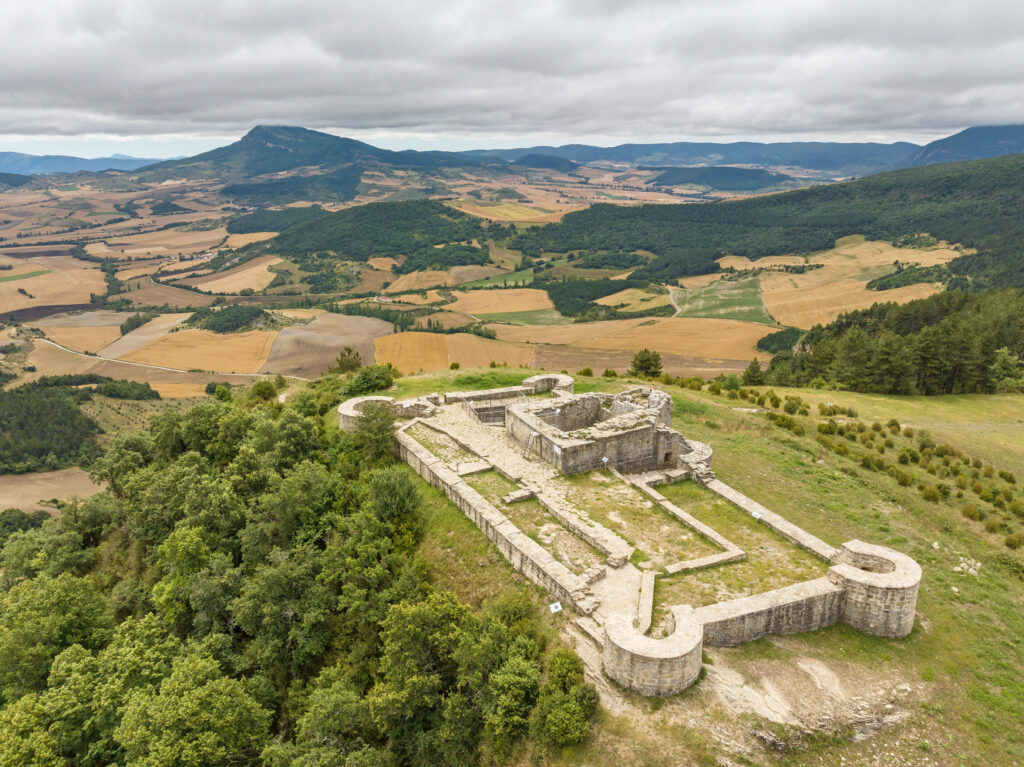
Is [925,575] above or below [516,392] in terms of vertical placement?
below

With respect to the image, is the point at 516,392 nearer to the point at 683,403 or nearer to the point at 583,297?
the point at 683,403

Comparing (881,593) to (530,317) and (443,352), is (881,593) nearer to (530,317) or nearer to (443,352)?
(443,352)

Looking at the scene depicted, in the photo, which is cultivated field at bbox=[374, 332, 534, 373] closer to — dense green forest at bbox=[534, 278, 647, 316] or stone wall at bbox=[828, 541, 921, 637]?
dense green forest at bbox=[534, 278, 647, 316]

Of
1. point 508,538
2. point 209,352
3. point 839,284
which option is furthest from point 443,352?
point 839,284

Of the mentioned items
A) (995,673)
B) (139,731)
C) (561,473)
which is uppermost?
(561,473)

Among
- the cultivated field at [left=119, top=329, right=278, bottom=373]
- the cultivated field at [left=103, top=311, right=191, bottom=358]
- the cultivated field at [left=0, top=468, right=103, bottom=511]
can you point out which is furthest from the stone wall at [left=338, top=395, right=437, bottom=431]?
the cultivated field at [left=103, top=311, right=191, bottom=358]

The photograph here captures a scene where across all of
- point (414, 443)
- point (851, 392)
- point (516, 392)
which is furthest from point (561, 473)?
point (851, 392)
